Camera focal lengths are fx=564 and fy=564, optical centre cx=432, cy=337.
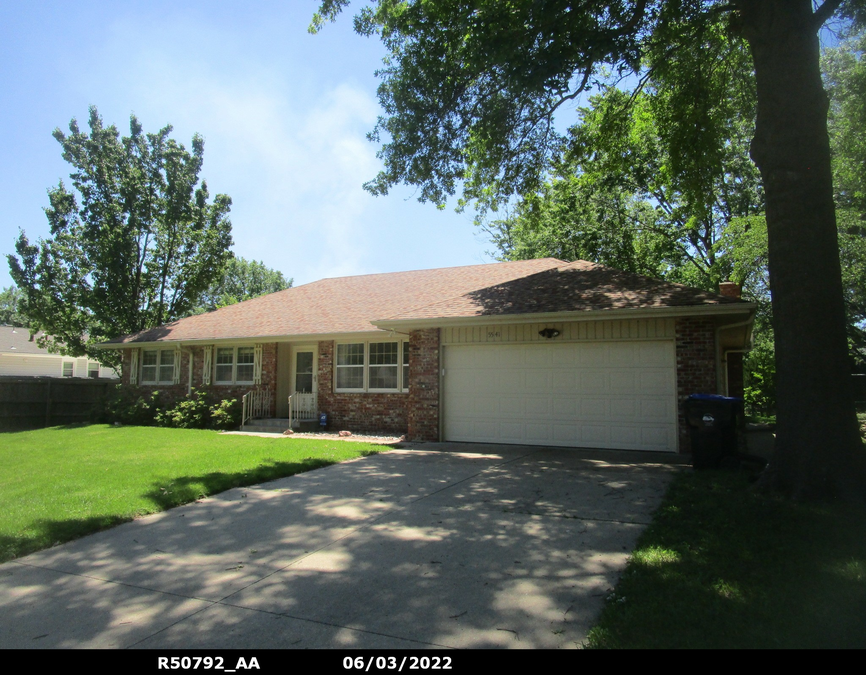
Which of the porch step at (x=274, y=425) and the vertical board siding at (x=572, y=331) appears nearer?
the vertical board siding at (x=572, y=331)

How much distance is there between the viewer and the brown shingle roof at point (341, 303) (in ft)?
53.6

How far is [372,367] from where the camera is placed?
15688 millimetres

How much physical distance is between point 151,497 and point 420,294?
11.0m

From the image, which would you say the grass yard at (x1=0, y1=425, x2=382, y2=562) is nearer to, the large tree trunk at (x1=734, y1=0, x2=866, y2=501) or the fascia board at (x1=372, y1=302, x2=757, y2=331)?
the fascia board at (x1=372, y1=302, x2=757, y2=331)

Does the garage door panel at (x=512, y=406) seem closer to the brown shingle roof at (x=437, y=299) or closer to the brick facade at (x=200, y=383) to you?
the brown shingle roof at (x=437, y=299)

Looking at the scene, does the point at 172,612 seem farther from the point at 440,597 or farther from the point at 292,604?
the point at 440,597

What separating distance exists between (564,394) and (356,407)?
252 inches

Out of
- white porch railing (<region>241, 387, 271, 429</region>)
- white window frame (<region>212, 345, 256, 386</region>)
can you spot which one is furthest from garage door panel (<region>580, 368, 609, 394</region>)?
white window frame (<region>212, 345, 256, 386</region>)

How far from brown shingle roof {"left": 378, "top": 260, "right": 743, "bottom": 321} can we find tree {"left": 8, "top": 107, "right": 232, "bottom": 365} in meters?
16.7

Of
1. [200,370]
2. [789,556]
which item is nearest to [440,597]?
[789,556]

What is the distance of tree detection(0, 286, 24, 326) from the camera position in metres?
58.4

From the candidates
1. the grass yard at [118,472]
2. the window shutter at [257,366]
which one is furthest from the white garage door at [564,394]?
the window shutter at [257,366]

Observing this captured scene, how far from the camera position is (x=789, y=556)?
14.9 ft

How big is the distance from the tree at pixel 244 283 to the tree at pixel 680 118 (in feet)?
142
